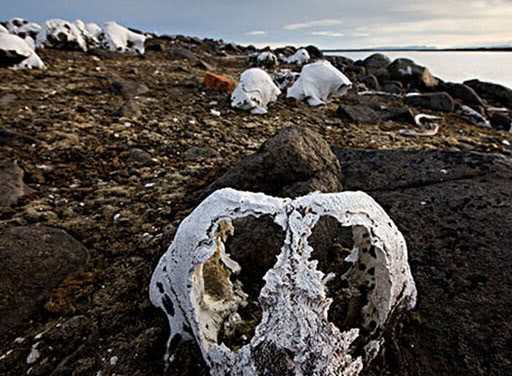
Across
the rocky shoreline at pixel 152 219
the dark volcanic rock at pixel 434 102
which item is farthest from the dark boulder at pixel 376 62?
the rocky shoreline at pixel 152 219

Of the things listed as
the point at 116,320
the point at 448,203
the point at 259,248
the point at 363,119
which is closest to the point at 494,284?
the point at 448,203

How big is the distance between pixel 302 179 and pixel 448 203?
1.16 meters

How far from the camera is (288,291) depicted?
123cm

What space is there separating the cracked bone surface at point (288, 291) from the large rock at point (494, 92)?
1435 cm

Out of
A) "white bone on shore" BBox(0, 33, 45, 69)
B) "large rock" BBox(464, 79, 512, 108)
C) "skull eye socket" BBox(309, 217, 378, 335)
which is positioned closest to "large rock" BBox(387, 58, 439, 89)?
"large rock" BBox(464, 79, 512, 108)

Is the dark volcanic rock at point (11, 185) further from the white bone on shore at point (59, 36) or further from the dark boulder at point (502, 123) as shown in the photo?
the white bone on shore at point (59, 36)

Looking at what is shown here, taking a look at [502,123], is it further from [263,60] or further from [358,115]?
[263,60]

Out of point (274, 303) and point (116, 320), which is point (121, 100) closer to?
point (116, 320)

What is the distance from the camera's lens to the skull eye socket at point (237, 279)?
1.51 meters

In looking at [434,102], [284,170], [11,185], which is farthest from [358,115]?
[11,185]

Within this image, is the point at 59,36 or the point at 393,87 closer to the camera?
the point at 59,36

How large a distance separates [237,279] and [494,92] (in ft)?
49.5

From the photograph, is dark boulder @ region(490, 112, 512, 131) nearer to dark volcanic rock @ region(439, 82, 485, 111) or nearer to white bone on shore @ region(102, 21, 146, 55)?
dark volcanic rock @ region(439, 82, 485, 111)

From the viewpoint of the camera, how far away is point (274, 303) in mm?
1231
